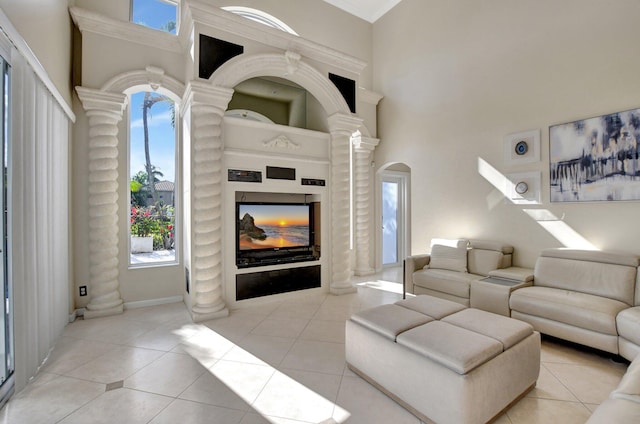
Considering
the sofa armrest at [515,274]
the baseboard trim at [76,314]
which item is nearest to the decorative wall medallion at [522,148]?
the sofa armrest at [515,274]

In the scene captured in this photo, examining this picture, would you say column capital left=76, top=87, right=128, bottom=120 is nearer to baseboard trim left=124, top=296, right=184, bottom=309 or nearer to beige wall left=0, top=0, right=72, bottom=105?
beige wall left=0, top=0, right=72, bottom=105

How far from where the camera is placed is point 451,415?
5.62ft

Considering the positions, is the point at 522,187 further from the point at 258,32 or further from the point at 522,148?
the point at 258,32

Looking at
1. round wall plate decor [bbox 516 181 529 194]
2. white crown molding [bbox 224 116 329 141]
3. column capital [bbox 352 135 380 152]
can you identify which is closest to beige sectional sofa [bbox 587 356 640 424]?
round wall plate decor [bbox 516 181 529 194]

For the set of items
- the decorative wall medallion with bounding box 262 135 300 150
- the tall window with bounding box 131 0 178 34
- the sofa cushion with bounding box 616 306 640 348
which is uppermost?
the tall window with bounding box 131 0 178 34

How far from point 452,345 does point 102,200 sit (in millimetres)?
4168

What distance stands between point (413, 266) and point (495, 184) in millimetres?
1694

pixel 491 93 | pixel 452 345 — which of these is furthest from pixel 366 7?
pixel 452 345

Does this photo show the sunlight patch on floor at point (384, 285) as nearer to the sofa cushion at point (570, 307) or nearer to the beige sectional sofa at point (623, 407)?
the sofa cushion at point (570, 307)

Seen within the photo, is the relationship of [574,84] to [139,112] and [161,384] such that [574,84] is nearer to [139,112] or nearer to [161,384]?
[161,384]

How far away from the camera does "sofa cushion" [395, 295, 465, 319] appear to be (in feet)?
8.08

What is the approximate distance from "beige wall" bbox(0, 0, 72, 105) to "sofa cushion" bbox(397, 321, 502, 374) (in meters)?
3.46

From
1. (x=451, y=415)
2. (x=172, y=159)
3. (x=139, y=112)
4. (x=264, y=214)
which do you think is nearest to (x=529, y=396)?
(x=451, y=415)

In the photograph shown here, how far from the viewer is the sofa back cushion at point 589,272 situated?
297 centimetres
